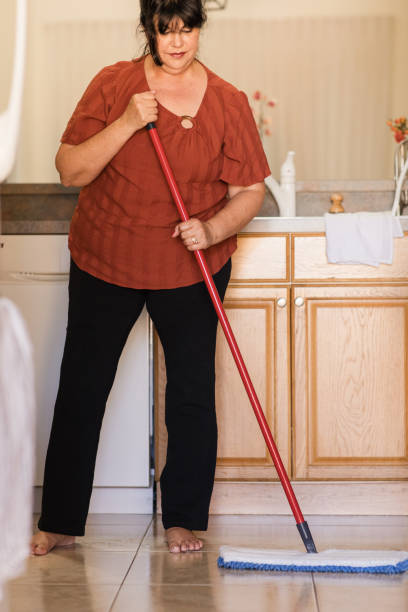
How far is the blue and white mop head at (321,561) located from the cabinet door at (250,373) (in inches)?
21.4

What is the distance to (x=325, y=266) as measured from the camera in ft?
7.06

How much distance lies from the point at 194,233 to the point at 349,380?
28.2 inches

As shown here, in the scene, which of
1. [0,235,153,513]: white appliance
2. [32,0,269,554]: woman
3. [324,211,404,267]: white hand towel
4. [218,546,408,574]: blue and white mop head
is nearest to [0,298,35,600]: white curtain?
[218,546,408,574]: blue and white mop head

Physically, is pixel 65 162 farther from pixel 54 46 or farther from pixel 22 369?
pixel 54 46

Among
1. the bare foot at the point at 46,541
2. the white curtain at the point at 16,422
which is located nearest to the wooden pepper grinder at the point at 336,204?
the bare foot at the point at 46,541

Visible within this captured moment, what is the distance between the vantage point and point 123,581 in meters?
1.54

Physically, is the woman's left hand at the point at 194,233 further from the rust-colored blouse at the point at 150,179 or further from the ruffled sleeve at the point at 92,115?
the ruffled sleeve at the point at 92,115

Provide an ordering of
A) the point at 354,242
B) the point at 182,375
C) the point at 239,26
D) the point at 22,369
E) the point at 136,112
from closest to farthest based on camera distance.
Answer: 1. the point at 22,369
2. the point at 136,112
3. the point at 182,375
4. the point at 354,242
5. the point at 239,26

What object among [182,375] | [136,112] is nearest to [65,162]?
[136,112]

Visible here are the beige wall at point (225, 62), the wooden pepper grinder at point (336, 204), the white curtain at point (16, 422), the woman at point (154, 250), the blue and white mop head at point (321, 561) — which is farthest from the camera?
the beige wall at point (225, 62)

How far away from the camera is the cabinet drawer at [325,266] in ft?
7.04

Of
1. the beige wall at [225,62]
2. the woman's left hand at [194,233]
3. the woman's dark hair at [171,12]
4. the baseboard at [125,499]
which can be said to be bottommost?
the baseboard at [125,499]

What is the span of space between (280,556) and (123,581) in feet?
1.04

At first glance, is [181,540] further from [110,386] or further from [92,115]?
[92,115]
